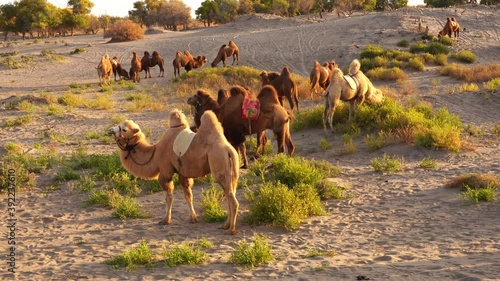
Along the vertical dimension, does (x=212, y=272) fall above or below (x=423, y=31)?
below

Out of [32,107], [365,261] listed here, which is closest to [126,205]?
[365,261]

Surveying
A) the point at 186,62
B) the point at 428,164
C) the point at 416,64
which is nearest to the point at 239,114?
the point at 428,164

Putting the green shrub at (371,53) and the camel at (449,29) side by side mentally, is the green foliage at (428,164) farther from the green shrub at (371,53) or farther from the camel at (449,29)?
the camel at (449,29)

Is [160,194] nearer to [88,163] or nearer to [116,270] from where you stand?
[88,163]

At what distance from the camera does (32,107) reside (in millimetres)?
18812

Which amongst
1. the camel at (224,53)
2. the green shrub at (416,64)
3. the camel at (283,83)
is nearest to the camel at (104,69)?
the camel at (224,53)

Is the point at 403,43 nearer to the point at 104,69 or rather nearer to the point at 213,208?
the point at 104,69

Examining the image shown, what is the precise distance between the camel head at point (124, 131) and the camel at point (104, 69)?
20246 millimetres

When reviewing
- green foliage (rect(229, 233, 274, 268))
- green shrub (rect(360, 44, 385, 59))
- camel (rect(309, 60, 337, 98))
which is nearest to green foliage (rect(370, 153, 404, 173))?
green foliage (rect(229, 233, 274, 268))

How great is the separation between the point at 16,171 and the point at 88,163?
1.47 meters

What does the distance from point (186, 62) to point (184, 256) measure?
24.3 metres

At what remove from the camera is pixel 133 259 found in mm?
6531

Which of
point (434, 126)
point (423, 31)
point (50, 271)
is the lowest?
point (50, 271)

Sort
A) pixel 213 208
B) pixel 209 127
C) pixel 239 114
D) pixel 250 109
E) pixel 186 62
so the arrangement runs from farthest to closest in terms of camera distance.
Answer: pixel 186 62, pixel 239 114, pixel 250 109, pixel 213 208, pixel 209 127
